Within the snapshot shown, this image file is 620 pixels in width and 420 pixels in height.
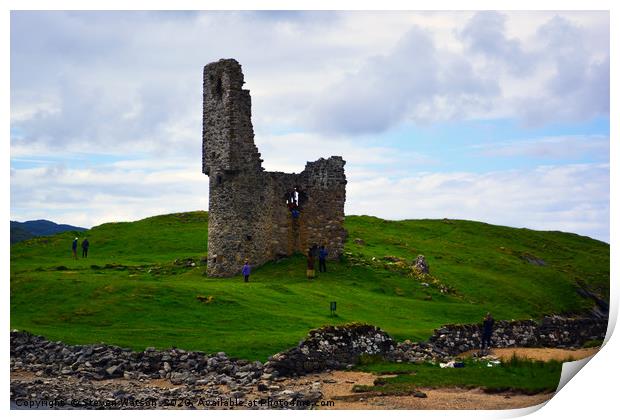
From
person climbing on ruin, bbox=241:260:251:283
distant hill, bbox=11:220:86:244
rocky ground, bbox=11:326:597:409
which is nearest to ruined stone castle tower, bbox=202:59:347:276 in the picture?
person climbing on ruin, bbox=241:260:251:283

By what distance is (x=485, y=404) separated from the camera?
30828mm

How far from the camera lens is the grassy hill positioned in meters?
40.8

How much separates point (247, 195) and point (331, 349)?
886 inches

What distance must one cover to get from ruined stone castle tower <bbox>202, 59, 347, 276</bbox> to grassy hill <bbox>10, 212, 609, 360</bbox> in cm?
165

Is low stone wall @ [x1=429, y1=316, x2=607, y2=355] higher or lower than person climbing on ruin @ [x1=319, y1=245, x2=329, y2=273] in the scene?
lower

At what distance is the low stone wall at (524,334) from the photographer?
144ft

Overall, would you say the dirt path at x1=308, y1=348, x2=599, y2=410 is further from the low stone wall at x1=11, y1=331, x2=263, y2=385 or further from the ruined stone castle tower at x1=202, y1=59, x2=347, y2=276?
the ruined stone castle tower at x1=202, y1=59, x2=347, y2=276

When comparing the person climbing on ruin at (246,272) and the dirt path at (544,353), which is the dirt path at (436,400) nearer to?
the dirt path at (544,353)

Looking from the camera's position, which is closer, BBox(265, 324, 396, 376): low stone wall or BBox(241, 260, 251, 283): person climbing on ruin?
BBox(265, 324, 396, 376): low stone wall

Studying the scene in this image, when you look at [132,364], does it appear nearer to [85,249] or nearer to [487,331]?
[487,331]

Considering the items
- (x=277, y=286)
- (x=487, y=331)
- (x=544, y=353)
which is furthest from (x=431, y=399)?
(x=277, y=286)

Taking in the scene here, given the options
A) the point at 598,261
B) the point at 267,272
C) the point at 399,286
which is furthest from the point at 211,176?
the point at 598,261

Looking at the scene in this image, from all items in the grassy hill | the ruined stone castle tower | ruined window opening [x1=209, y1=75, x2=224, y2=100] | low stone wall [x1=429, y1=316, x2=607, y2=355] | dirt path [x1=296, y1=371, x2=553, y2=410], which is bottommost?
dirt path [x1=296, y1=371, x2=553, y2=410]

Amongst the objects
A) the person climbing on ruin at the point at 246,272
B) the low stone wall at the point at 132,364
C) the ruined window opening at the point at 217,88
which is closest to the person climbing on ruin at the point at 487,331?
the low stone wall at the point at 132,364
